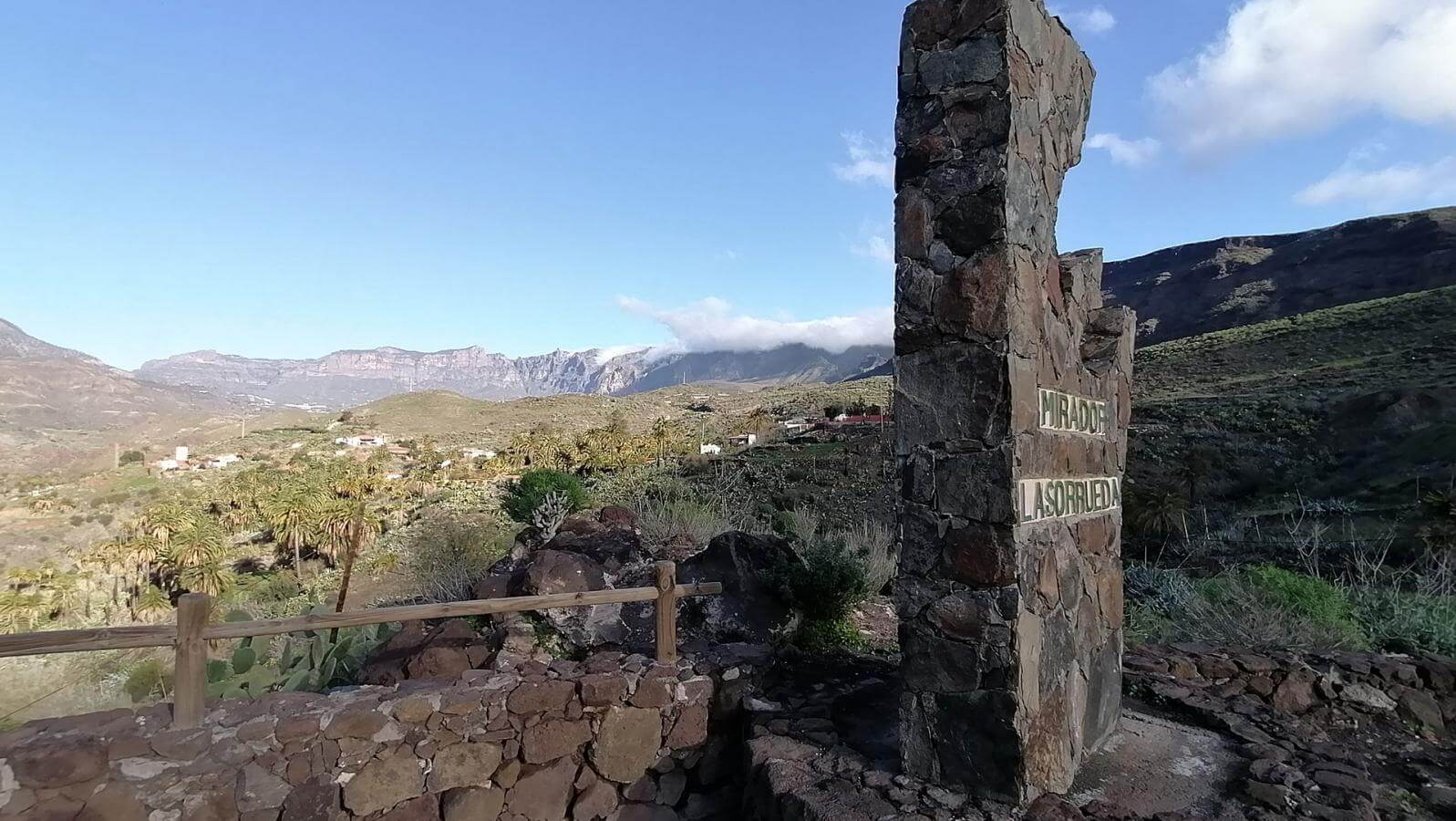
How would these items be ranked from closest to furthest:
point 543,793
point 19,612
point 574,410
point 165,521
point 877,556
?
1. point 543,793
2. point 877,556
3. point 19,612
4. point 165,521
5. point 574,410

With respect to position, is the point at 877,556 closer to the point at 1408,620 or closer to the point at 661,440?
the point at 1408,620

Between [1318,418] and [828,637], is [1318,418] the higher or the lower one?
the higher one

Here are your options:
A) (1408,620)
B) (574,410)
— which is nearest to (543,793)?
(1408,620)

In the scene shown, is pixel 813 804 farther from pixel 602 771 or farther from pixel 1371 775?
pixel 1371 775

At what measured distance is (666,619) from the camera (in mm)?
4891

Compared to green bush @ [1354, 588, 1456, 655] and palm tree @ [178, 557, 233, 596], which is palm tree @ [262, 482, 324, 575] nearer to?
palm tree @ [178, 557, 233, 596]

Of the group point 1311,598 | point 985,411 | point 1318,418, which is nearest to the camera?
point 985,411

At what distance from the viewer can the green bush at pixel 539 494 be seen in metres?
12.4

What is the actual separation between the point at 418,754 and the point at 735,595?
9.72ft

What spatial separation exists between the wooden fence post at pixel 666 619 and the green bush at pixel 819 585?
1.71m

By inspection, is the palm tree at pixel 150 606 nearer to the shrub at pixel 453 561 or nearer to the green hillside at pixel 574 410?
the shrub at pixel 453 561

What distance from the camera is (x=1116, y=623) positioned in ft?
14.3

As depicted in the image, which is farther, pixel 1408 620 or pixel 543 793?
pixel 1408 620

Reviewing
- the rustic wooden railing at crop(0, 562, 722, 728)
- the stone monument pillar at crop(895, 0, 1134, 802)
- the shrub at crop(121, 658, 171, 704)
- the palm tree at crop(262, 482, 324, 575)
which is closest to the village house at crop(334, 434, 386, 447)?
the palm tree at crop(262, 482, 324, 575)
